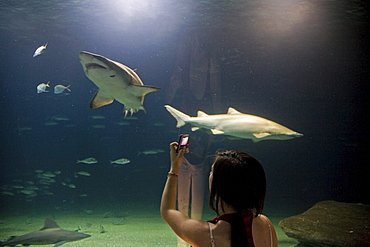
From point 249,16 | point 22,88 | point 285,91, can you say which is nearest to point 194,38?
point 249,16

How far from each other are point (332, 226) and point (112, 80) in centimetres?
453

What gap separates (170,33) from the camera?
44.4 ft

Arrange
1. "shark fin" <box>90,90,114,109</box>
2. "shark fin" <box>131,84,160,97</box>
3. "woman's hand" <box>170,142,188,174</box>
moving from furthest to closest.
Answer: "shark fin" <box>90,90,114,109</box> < "shark fin" <box>131,84,160,97</box> < "woman's hand" <box>170,142,188,174</box>

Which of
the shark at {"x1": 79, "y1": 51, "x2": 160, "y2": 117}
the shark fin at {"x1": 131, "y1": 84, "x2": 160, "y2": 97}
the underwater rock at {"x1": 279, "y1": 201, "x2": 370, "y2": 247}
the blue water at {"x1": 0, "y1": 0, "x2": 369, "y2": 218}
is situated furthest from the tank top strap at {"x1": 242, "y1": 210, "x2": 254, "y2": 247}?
the blue water at {"x1": 0, "y1": 0, "x2": 369, "y2": 218}

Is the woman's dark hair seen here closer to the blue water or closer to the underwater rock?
the underwater rock

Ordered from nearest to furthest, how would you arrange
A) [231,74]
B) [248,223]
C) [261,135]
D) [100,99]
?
1. [248,223]
2. [100,99]
3. [261,135]
4. [231,74]

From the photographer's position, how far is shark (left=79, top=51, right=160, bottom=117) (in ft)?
12.5

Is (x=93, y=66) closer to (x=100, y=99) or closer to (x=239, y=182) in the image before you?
(x=100, y=99)

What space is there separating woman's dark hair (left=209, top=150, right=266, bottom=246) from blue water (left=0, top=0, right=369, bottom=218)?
205 inches

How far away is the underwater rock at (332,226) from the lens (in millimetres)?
4273

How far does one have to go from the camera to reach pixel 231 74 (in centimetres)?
1634

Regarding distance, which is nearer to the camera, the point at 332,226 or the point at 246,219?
the point at 246,219

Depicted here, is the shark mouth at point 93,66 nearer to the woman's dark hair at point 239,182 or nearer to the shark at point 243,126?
the shark at point 243,126

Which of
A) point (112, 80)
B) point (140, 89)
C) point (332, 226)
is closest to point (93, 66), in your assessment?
point (112, 80)
